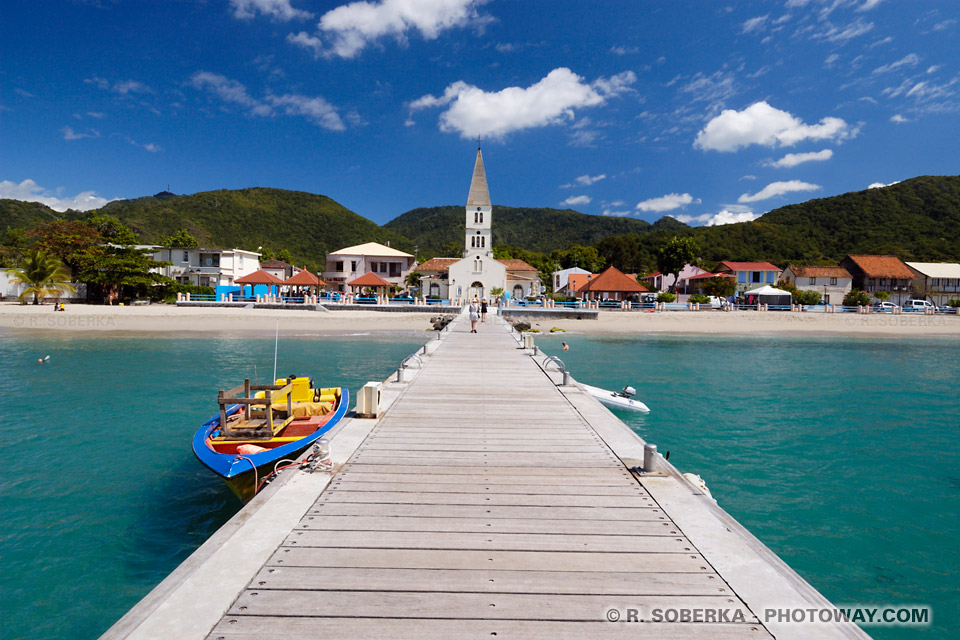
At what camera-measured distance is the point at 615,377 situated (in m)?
20.9

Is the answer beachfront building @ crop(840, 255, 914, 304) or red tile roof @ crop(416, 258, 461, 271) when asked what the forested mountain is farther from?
red tile roof @ crop(416, 258, 461, 271)

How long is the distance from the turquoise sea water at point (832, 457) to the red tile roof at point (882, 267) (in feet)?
166

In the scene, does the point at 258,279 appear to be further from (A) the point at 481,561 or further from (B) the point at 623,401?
(A) the point at 481,561

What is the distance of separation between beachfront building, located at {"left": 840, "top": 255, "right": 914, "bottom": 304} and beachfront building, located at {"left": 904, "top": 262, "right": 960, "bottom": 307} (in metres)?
0.97

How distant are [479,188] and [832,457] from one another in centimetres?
5538

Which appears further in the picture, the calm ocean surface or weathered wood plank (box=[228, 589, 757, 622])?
the calm ocean surface

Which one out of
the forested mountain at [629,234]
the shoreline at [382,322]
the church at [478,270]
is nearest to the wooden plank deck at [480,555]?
the shoreline at [382,322]

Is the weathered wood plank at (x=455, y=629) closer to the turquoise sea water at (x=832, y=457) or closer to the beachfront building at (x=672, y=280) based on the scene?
the turquoise sea water at (x=832, y=457)

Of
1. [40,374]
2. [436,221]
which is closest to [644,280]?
[436,221]

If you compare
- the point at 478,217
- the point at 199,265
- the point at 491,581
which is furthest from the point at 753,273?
the point at 491,581

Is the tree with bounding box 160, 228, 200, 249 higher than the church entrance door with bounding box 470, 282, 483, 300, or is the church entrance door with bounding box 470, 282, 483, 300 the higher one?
the tree with bounding box 160, 228, 200, 249

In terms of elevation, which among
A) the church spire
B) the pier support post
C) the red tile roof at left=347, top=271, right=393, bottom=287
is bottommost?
the pier support post

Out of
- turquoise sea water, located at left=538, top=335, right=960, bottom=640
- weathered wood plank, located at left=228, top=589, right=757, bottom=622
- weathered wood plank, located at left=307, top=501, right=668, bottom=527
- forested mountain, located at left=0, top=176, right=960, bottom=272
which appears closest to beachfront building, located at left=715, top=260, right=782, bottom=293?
forested mountain, located at left=0, top=176, right=960, bottom=272

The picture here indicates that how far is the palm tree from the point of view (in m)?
46.3
